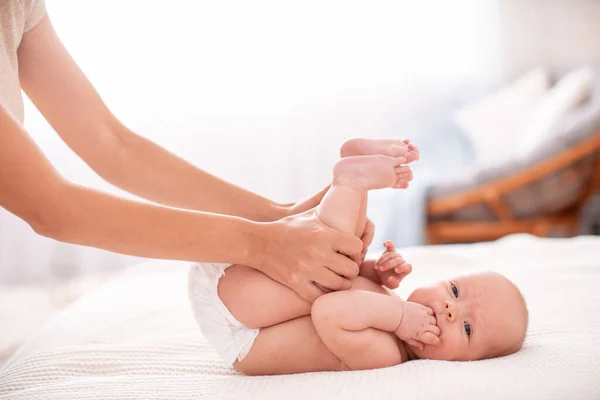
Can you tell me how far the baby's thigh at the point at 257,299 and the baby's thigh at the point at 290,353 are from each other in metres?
0.03

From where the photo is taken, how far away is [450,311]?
1.16 metres

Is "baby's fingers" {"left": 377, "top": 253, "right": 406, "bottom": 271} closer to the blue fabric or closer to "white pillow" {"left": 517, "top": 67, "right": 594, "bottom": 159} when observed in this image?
the blue fabric

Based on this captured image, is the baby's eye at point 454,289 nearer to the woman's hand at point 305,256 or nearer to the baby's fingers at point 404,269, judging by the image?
the baby's fingers at point 404,269

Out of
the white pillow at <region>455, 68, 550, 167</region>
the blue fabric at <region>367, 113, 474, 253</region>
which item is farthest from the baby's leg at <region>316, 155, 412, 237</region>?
the white pillow at <region>455, 68, 550, 167</region>

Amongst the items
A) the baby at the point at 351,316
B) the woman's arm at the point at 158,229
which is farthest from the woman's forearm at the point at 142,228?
the baby at the point at 351,316

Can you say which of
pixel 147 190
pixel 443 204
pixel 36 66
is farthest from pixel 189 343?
pixel 443 204

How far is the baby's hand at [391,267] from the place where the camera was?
122 centimetres

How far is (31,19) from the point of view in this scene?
4.11 ft

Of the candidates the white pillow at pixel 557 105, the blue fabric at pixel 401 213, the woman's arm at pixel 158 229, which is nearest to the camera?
the woman's arm at pixel 158 229

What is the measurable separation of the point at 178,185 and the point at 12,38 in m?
0.42

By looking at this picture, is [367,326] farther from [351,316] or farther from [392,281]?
[392,281]

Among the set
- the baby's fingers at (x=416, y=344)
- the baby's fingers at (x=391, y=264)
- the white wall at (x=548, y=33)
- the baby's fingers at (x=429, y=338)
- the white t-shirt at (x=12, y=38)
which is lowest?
the baby's fingers at (x=416, y=344)

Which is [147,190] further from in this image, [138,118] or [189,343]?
[138,118]

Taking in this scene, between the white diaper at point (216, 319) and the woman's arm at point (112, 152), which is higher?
the woman's arm at point (112, 152)
